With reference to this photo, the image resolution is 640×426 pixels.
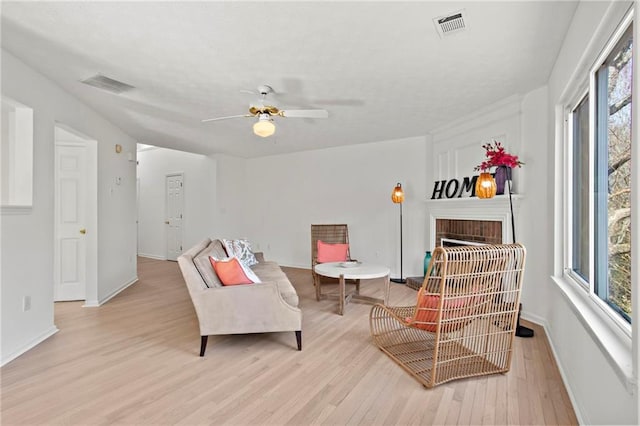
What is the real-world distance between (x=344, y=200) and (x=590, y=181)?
4.31m

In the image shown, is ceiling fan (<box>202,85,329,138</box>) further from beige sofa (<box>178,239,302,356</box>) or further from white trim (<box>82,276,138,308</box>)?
white trim (<box>82,276,138,308</box>)

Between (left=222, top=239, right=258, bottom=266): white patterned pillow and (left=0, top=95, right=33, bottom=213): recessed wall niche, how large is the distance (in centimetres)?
190

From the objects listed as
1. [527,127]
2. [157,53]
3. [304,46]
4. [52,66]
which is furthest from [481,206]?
[52,66]

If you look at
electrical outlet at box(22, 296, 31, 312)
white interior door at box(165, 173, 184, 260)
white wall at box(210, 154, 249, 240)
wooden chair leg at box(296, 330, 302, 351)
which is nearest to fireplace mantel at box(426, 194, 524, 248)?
wooden chair leg at box(296, 330, 302, 351)

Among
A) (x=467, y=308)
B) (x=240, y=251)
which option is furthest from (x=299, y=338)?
(x=240, y=251)

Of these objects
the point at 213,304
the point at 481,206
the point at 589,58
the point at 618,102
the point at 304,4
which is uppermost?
the point at 304,4

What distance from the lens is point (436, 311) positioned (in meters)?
2.12

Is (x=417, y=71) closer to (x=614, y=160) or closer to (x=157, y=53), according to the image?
(x=614, y=160)

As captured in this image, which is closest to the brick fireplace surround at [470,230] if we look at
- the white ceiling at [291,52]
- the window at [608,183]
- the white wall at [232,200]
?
the white ceiling at [291,52]

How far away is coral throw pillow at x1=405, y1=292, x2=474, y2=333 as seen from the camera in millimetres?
2051

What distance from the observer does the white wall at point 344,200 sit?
537cm

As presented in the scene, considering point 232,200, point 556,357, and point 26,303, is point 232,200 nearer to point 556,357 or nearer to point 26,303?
point 26,303

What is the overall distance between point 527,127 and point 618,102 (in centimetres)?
207

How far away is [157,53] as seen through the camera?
2510mm
